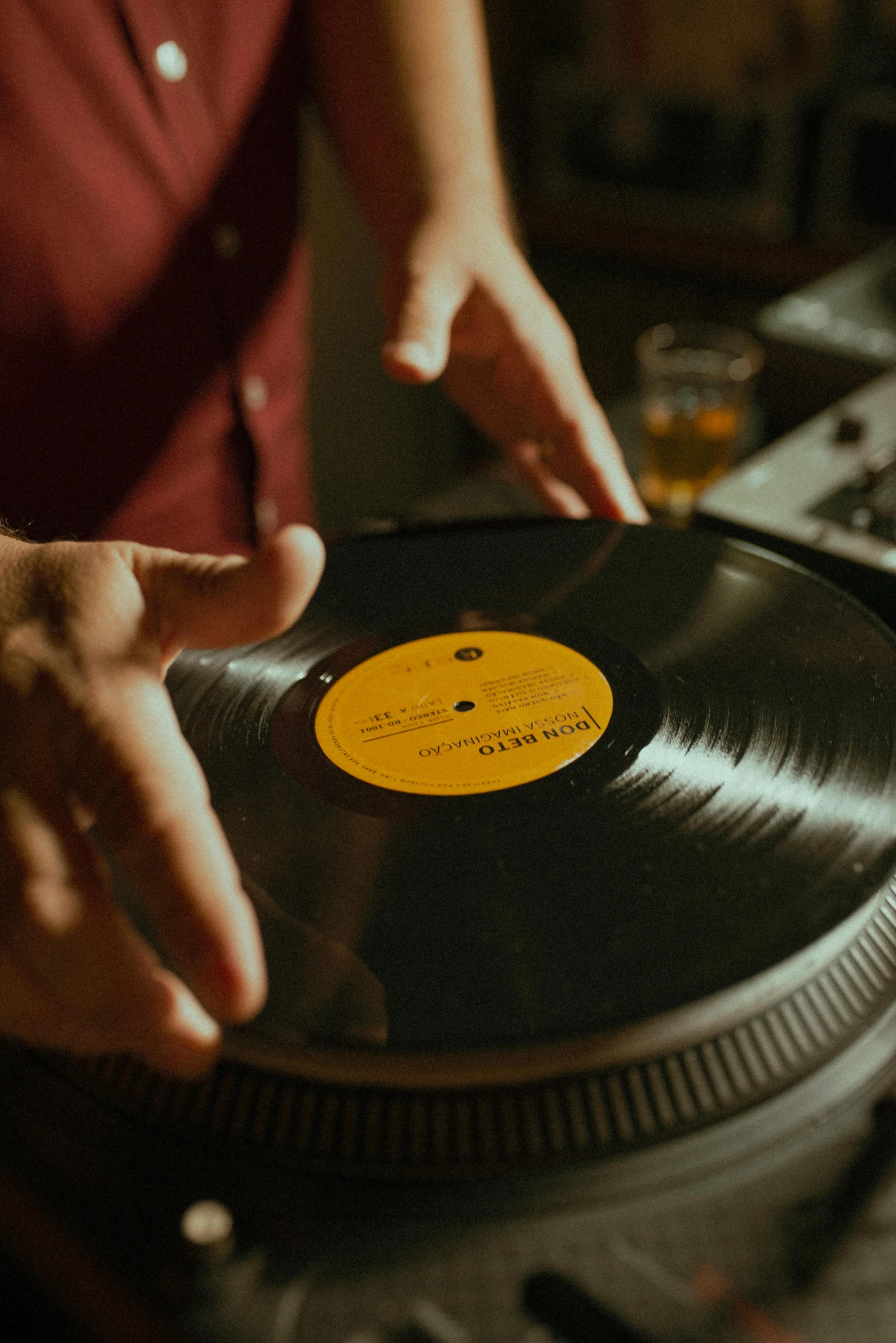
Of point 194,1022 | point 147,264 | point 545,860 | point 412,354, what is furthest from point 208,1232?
point 147,264

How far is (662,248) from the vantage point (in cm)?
242

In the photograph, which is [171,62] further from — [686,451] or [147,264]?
[686,451]

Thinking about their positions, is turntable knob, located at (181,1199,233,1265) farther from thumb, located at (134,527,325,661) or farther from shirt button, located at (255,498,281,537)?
shirt button, located at (255,498,281,537)

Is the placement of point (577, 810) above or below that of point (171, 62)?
below

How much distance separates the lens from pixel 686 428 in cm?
116

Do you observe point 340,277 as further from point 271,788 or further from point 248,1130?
point 248,1130

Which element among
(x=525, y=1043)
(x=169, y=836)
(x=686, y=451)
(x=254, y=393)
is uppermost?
(x=169, y=836)

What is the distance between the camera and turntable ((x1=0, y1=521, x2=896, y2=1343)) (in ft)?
1.29

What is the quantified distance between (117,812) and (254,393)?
787 millimetres

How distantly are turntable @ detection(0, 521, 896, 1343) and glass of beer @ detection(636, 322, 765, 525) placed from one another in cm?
57

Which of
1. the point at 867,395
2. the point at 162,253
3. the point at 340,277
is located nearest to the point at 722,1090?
the point at 867,395

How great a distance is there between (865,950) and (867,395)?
2.04 ft

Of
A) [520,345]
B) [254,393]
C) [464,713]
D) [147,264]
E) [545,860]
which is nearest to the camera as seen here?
[545,860]

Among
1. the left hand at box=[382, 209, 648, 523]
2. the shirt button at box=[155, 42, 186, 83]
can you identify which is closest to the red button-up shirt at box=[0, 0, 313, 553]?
the shirt button at box=[155, 42, 186, 83]
